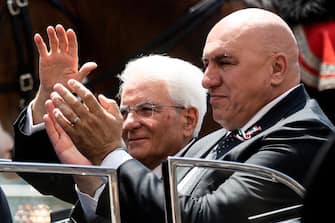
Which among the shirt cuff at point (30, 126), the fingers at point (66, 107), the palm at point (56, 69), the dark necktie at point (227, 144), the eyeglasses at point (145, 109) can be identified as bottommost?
the dark necktie at point (227, 144)

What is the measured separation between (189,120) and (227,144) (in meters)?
0.41

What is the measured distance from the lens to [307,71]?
4.95 meters

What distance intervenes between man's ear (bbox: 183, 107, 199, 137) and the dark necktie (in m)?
0.35

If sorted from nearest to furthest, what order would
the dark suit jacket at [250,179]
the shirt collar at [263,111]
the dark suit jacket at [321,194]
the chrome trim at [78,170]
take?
the dark suit jacket at [321,194] < the chrome trim at [78,170] < the dark suit jacket at [250,179] < the shirt collar at [263,111]

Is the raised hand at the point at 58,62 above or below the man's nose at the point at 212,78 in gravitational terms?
above

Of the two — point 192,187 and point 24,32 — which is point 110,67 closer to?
point 24,32

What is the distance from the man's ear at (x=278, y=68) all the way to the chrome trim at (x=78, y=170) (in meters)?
0.77

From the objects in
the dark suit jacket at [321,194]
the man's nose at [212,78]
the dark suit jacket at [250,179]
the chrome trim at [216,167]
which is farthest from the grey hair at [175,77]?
the dark suit jacket at [321,194]

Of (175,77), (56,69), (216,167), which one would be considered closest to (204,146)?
(175,77)

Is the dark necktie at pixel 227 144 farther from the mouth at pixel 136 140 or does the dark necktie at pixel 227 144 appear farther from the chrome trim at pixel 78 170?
the chrome trim at pixel 78 170

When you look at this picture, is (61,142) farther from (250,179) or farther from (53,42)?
(250,179)

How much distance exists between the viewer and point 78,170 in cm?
215

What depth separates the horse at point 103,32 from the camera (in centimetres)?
470

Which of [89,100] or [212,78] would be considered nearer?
[89,100]
